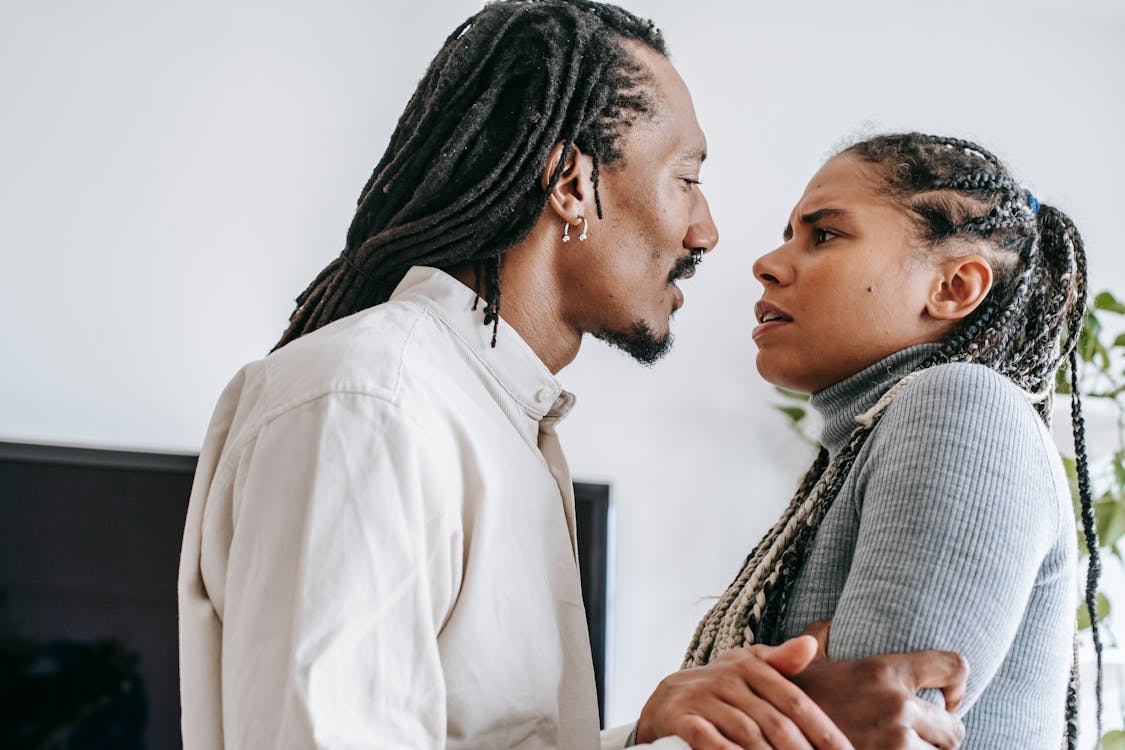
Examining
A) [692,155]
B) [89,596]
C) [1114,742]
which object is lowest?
[1114,742]

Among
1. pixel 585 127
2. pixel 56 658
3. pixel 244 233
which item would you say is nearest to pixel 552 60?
pixel 585 127

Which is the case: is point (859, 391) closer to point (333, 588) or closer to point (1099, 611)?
point (333, 588)

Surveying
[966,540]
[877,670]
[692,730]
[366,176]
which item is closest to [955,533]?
[966,540]

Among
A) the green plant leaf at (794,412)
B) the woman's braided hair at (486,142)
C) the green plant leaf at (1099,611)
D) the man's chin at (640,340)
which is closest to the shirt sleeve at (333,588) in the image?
the woman's braided hair at (486,142)

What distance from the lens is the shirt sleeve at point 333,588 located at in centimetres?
76

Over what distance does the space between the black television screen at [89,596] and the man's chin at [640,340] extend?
98 cm

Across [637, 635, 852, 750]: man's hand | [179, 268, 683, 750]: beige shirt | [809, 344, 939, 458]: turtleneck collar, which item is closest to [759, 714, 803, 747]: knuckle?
[637, 635, 852, 750]: man's hand

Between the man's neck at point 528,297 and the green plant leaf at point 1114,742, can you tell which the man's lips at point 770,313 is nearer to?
the man's neck at point 528,297

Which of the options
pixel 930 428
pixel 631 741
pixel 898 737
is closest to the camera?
pixel 898 737

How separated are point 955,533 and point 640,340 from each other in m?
0.53

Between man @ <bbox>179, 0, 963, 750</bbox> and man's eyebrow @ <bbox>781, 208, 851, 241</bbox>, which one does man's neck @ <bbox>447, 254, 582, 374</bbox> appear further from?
man's eyebrow @ <bbox>781, 208, 851, 241</bbox>

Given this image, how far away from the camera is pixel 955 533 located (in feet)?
2.58

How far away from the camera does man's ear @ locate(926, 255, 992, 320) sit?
1118mm

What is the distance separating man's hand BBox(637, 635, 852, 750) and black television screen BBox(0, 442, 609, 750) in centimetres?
130
